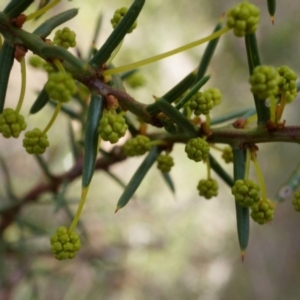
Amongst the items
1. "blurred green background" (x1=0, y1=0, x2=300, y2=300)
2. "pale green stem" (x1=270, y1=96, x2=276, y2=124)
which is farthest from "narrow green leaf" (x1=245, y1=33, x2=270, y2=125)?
"blurred green background" (x1=0, y1=0, x2=300, y2=300)

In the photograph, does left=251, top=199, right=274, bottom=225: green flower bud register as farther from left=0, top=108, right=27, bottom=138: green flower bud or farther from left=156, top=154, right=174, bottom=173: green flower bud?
left=0, top=108, right=27, bottom=138: green flower bud

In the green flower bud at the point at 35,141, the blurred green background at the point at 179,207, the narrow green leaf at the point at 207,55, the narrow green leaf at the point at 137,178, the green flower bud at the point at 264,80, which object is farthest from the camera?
the blurred green background at the point at 179,207

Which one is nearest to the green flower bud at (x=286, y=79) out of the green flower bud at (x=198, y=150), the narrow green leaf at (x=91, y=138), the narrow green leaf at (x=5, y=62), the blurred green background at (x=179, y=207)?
the green flower bud at (x=198, y=150)

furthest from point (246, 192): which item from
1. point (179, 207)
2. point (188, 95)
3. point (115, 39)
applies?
point (179, 207)

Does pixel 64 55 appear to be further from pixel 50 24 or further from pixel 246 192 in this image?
pixel 246 192

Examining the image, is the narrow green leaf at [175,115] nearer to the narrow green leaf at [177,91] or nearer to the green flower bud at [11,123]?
the narrow green leaf at [177,91]

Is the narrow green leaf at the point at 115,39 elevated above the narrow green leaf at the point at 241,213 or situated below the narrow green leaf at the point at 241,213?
above
